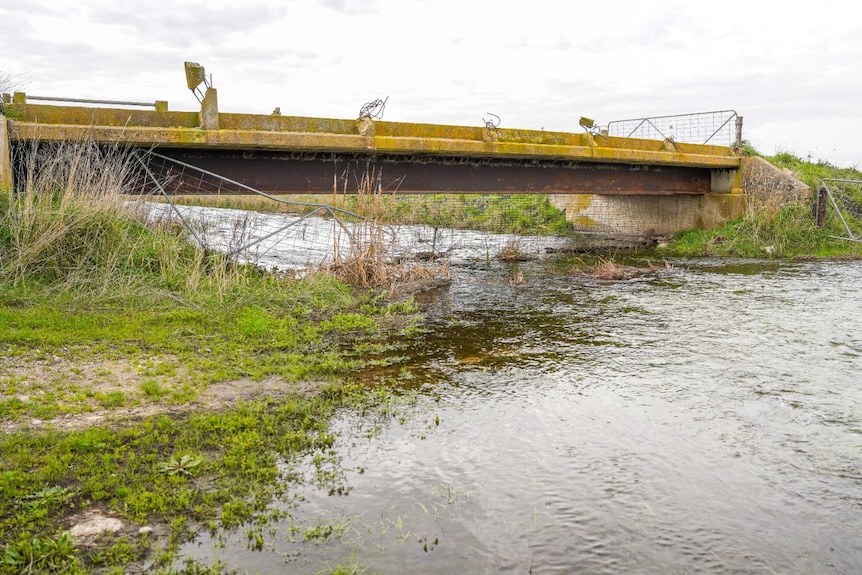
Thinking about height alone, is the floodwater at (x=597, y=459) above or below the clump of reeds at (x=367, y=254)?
below

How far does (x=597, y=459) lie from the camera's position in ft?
14.6

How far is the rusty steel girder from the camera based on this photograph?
1139cm

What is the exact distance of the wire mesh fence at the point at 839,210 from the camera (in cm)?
1703

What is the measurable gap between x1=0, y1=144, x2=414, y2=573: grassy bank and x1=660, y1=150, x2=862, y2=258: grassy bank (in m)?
10.4

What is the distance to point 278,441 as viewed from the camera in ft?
14.8

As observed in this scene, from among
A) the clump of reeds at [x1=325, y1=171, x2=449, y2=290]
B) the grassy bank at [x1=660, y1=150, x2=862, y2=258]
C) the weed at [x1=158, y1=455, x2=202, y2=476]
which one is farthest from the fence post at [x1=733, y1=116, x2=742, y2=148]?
the weed at [x1=158, y1=455, x2=202, y2=476]

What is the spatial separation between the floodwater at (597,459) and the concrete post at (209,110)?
466cm

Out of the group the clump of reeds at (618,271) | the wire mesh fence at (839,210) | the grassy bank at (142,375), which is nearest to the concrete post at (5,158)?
the grassy bank at (142,375)

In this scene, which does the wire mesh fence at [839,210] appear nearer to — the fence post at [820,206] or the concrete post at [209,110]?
the fence post at [820,206]

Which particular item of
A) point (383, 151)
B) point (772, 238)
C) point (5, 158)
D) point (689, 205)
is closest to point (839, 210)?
point (772, 238)

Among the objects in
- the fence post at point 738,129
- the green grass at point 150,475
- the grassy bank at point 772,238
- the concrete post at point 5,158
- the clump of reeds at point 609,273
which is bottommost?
the green grass at point 150,475

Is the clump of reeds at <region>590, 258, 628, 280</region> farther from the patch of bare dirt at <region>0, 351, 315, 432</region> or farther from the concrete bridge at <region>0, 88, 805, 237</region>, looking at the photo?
the patch of bare dirt at <region>0, 351, 315, 432</region>

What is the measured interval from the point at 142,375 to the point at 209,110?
565 cm

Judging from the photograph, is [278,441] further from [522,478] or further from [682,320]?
[682,320]
